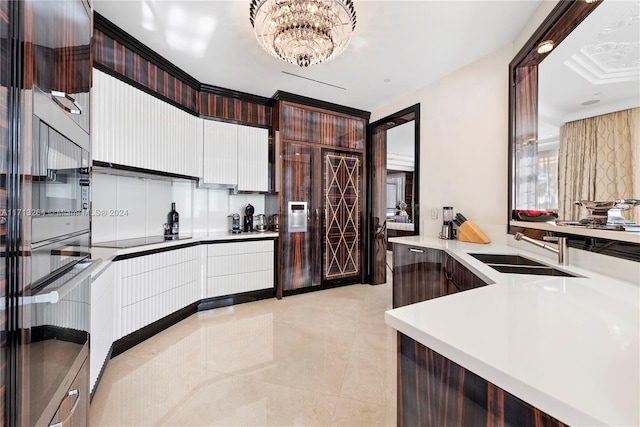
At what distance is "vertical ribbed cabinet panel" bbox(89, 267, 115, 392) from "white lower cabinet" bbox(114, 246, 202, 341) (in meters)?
0.15

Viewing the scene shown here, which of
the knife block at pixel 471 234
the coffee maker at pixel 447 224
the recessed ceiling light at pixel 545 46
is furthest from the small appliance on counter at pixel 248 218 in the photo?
the recessed ceiling light at pixel 545 46

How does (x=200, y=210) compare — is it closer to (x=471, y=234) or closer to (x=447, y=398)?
(x=471, y=234)

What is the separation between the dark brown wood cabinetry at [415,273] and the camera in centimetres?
231

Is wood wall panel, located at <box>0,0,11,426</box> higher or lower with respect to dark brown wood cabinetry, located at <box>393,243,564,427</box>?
higher

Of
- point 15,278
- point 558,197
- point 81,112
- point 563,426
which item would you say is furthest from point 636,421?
point 558,197

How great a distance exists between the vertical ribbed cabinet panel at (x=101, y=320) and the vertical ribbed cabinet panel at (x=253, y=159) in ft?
6.00

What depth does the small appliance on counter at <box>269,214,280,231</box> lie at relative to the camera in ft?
11.4

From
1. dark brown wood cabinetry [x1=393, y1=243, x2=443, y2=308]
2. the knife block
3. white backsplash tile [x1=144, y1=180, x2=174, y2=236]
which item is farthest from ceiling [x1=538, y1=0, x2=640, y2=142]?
white backsplash tile [x1=144, y1=180, x2=174, y2=236]

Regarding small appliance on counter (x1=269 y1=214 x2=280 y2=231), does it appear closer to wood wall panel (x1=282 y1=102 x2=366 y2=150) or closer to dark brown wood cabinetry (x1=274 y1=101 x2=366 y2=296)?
dark brown wood cabinetry (x1=274 y1=101 x2=366 y2=296)

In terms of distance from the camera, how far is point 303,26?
1.88m

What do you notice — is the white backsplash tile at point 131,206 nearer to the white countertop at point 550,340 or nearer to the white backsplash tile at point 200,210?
the white backsplash tile at point 200,210

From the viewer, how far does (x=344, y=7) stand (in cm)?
181

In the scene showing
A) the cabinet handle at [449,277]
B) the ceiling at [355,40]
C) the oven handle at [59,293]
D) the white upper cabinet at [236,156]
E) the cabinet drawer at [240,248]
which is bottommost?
the cabinet handle at [449,277]

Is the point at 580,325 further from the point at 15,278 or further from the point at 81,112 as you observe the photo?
the point at 81,112
